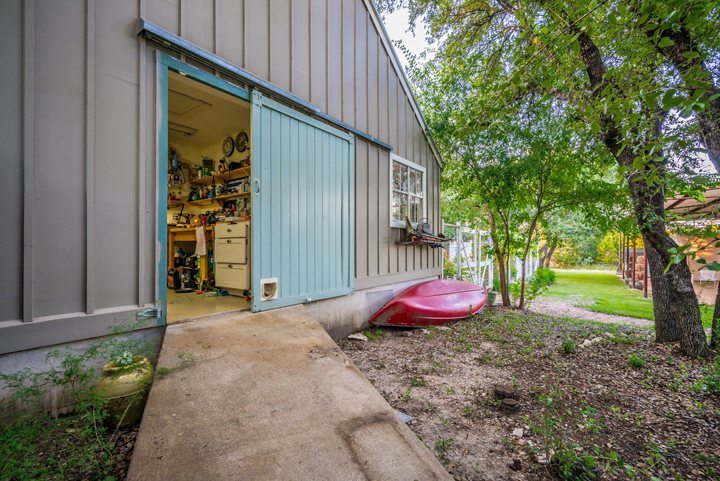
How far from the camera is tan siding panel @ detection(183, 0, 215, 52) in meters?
2.62

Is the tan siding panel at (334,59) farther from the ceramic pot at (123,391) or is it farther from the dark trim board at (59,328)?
the ceramic pot at (123,391)

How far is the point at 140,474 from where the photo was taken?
48.0 inches

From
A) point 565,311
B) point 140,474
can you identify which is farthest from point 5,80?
point 565,311

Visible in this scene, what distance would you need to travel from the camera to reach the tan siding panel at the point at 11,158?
176cm

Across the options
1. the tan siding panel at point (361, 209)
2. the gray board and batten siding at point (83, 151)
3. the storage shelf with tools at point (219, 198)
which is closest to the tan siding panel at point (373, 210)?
the tan siding panel at point (361, 209)

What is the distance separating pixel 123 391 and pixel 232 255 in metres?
2.73

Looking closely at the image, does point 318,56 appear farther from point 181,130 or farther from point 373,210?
point 181,130

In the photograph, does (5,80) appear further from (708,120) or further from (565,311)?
A: (565,311)

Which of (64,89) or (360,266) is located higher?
(64,89)

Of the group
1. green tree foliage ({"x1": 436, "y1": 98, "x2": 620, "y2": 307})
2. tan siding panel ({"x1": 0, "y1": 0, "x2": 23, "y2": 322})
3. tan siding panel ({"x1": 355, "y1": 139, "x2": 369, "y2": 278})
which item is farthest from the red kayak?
tan siding panel ({"x1": 0, "y1": 0, "x2": 23, "y2": 322})

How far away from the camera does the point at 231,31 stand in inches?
115

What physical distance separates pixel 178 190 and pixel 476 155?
18.9ft

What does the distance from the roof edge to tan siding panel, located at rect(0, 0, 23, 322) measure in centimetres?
434

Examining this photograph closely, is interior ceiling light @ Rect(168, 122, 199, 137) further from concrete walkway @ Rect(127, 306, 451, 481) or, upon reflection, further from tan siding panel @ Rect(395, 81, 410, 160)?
concrete walkway @ Rect(127, 306, 451, 481)
